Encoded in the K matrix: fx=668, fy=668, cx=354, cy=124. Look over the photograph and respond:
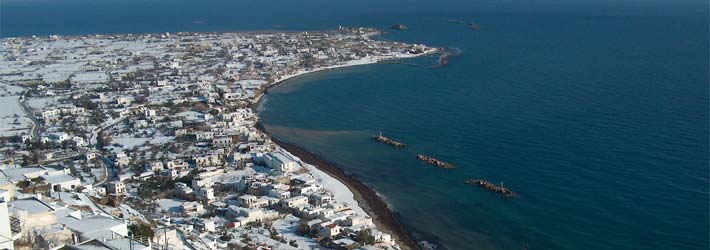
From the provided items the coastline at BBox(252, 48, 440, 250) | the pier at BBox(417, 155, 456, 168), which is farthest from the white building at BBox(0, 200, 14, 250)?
the pier at BBox(417, 155, 456, 168)

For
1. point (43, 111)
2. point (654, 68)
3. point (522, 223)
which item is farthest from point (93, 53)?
point (522, 223)

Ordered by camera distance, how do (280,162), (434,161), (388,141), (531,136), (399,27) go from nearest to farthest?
1. (280,162)
2. (434,161)
3. (531,136)
4. (388,141)
5. (399,27)

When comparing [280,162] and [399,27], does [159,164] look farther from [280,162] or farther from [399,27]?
[399,27]

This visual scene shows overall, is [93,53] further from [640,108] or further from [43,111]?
[640,108]

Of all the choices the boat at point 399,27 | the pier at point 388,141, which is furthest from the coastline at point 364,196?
the boat at point 399,27

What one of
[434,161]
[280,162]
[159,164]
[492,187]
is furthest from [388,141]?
[159,164]
